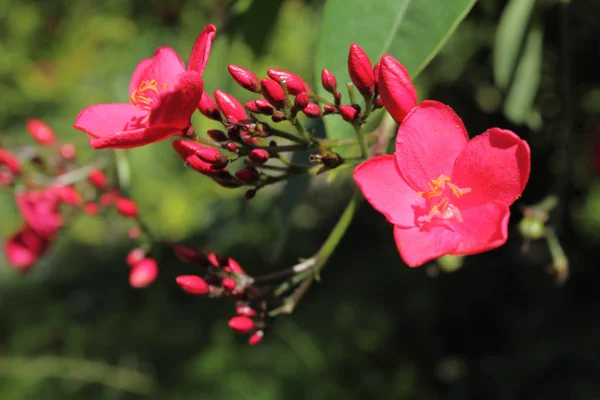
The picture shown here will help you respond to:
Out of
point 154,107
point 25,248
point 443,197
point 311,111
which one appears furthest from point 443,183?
point 25,248

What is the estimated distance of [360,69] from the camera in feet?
2.76

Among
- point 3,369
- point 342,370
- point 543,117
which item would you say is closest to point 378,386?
point 342,370

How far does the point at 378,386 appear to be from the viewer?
105 inches

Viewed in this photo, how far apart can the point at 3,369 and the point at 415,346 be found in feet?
6.75

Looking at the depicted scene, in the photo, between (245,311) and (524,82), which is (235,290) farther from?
(524,82)

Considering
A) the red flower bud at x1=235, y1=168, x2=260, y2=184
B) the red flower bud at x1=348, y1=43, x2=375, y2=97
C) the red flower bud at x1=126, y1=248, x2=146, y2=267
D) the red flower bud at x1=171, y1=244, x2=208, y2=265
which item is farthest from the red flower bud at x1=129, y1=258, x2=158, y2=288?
the red flower bud at x1=348, y1=43, x2=375, y2=97

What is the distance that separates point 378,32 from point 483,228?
1.08 ft

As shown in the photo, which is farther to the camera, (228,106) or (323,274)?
(323,274)

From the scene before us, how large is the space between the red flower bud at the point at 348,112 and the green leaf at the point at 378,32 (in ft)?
0.18

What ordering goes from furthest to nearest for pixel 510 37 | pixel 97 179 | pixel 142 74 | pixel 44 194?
pixel 44 194
pixel 97 179
pixel 510 37
pixel 142 74

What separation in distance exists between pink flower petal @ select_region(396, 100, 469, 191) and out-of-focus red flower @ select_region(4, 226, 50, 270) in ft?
3.97

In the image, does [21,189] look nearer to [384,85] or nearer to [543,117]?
[384,85]

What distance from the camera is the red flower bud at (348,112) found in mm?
854

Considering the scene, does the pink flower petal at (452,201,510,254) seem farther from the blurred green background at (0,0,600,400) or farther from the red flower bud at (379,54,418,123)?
the blurred green background at (0,0,600,400)
